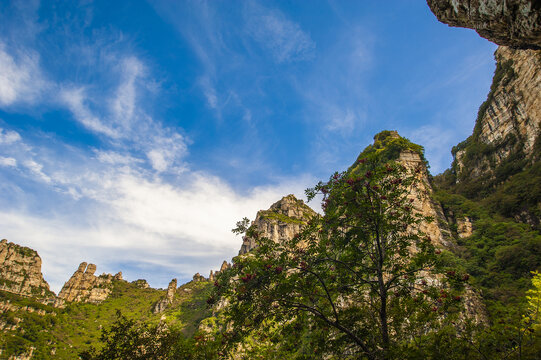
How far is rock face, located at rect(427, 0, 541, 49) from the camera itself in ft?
15.5

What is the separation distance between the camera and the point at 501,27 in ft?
19.4

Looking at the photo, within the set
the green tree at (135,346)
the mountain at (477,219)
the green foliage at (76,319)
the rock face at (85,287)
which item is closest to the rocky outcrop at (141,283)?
the rock face at (85,287)

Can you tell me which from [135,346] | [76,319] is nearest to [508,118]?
[135,346]

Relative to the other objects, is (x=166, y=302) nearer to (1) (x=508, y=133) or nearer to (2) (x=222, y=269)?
(2) (x=222, y=269)

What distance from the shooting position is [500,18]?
5676 mm

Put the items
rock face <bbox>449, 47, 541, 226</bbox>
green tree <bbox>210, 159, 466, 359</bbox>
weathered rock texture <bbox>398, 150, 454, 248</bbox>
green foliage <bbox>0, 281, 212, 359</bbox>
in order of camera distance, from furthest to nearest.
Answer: green foliage <bbox>0, 281, 212, 359</bbox>
rock face <bbox>449, 47, 541, 226</bbox>
weathered rock texture <bbox>398, 150, 454, 248</bbox>
green tree <bbox>210, 159, 466, 359</bbox>

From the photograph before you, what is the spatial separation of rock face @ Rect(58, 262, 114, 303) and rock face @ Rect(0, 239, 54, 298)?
12.0 m

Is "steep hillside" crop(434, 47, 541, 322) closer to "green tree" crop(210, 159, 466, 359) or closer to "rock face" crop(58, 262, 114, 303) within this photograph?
"green tree" crop(210, 159, 466, 359)

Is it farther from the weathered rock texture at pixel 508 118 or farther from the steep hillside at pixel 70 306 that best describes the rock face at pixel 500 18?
the steep hillside at pixel 70 306

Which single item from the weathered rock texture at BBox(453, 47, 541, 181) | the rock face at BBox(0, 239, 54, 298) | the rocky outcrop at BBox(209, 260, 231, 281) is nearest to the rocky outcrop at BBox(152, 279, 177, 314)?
the rocky outcrop at BBox(209, 260, 231, 281)

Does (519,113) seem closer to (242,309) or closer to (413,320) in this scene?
Result: (413,320)

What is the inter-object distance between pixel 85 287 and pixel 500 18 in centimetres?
16467

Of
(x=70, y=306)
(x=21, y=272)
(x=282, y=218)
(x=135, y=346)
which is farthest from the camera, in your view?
(x=21, y=272)

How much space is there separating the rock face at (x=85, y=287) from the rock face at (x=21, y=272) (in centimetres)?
1197
